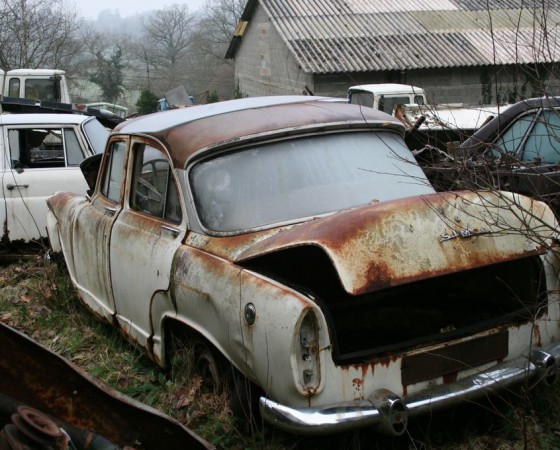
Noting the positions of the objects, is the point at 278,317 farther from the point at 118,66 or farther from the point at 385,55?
the point at 118,66

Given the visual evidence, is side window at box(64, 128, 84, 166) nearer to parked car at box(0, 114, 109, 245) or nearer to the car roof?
parked car at box(0, 114, 109, 245)

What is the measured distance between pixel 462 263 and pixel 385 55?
21232 millimetres

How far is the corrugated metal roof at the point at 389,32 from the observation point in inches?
933

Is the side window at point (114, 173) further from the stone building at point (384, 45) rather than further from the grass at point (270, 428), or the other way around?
the stone building at point (384, 45)

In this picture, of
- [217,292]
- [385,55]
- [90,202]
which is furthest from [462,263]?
[385,55]

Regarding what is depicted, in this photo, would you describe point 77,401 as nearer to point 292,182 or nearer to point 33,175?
point 292,182

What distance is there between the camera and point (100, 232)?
5.33 metres

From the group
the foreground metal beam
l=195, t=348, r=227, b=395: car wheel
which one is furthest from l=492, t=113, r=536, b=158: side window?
the foreground metal beam

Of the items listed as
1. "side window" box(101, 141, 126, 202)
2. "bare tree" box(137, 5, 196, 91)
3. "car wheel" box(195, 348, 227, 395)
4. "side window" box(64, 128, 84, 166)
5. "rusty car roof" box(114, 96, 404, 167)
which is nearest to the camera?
"car wheel" box(195, 348, 227, 395)

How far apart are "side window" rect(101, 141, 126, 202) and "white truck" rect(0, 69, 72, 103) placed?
15.4 metres

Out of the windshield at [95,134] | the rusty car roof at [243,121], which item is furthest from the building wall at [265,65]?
the rusty car roof at [243,121]

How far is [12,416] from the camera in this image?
8.48 feet

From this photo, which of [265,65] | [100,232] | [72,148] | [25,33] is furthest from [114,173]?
[25,33]

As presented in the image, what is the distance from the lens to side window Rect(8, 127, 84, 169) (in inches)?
320
